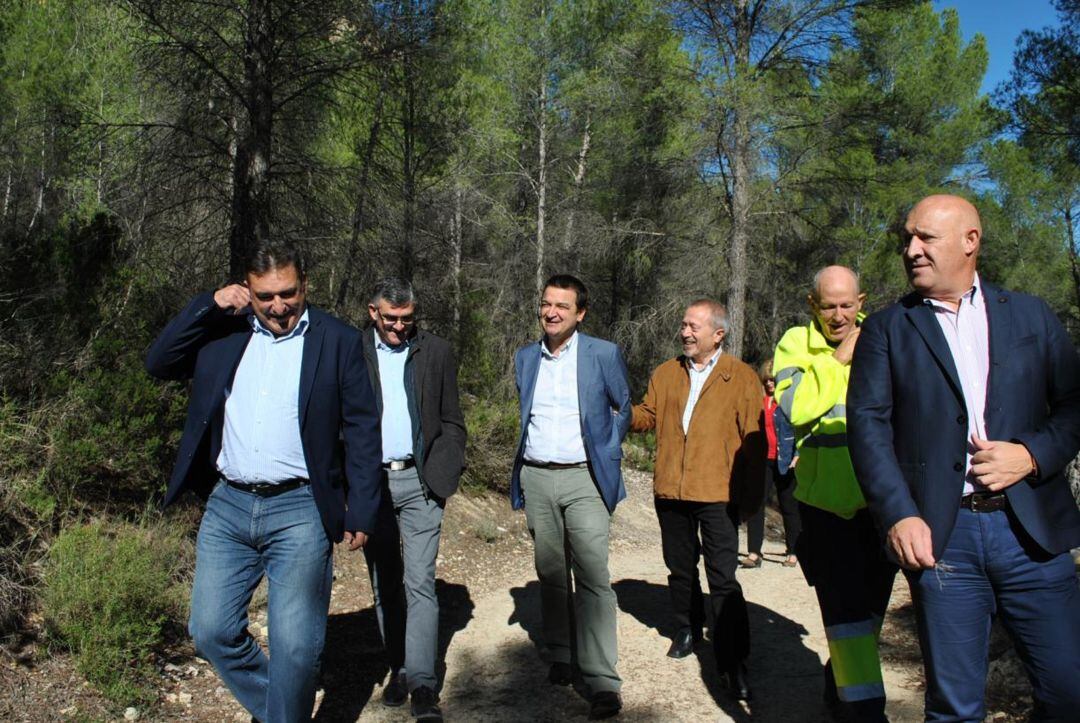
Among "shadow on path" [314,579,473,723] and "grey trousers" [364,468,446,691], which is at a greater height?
"grey trousers" [364,468,446,691]

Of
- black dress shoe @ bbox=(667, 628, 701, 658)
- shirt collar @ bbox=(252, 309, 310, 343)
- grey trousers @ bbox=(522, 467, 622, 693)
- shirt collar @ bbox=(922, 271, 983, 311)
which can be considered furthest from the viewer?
black dress shoe @ bbox=(667, 628, 701, 658)

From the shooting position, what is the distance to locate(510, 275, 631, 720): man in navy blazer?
174 inches

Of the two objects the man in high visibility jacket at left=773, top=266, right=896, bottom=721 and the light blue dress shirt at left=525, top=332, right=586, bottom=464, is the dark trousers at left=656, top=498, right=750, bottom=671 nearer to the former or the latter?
the light blue dress shirt at left=525, top=332, right=586, bottom=464

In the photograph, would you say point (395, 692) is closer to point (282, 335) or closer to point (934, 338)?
point (282, 335)

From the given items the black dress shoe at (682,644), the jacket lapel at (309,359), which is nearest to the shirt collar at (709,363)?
the black dress shoe at (682,644)

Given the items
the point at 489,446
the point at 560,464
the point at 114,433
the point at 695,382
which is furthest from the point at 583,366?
the point at 489,446

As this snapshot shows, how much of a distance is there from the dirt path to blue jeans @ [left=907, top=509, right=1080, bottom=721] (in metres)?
1.89

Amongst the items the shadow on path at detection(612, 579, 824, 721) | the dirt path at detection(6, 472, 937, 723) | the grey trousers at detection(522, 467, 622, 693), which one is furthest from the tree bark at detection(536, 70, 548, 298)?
the grey trousers at detection(522, 467, 622, 693)

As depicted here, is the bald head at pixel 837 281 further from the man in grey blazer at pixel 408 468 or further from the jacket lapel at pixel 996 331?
the man in grey blazer at pixel 408 468

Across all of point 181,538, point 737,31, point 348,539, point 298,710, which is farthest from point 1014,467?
point 737,31

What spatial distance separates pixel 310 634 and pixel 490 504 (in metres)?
5.71

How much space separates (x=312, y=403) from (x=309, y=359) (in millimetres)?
168

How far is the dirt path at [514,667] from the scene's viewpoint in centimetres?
427

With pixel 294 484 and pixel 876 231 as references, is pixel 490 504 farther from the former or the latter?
pixel 876 231
